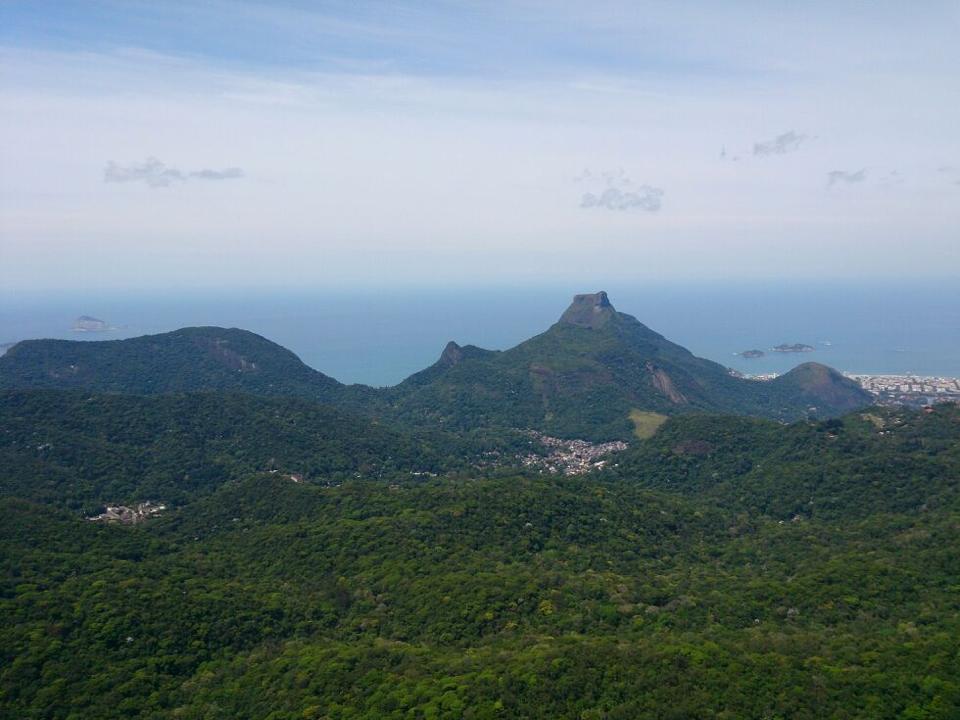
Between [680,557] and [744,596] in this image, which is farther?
[680,557]

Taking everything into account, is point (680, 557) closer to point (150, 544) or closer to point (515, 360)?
point (150, 544)

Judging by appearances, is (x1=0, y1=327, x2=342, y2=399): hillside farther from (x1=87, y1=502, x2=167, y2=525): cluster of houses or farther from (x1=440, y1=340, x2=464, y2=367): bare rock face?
(x1=87, y1=502, x2=167, y2=525): cluster of houses

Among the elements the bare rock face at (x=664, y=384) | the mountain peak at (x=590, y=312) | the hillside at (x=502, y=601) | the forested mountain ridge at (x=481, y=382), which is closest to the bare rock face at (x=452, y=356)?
the forested mountain ridge at (x=481, y=382)

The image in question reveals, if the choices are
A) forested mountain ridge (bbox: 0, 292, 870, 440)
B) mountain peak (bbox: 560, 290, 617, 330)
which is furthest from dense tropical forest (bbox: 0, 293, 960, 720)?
mountain peak (bbox: 560, 290, 617, 330)

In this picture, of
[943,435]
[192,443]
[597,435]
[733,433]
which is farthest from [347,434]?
[943,435]

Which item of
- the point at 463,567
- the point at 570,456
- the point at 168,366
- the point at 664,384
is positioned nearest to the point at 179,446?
the point at 463,567

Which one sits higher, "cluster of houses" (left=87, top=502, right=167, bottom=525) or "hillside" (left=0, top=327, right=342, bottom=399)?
"hillside" (left=0, top=327, right=342, bottom=399)
